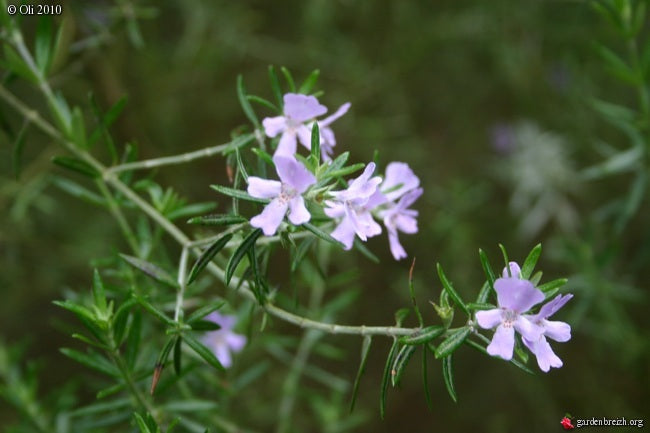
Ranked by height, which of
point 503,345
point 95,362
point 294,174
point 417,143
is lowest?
point 417,143

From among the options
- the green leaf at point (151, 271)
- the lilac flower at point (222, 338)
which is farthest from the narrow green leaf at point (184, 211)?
the lilac flower at point (222, 338)

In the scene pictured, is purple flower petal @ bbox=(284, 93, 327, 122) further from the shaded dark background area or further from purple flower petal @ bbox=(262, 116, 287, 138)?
the shaded dark background area

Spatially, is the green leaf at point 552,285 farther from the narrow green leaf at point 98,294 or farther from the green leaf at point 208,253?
the narrow green leaf at point 98,294

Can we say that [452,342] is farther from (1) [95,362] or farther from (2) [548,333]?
(1) [95,362]

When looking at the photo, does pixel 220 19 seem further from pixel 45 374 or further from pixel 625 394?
pixel 625 394

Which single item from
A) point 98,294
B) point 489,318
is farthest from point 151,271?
point 489,318

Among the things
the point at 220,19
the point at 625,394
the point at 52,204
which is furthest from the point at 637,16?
the point at 52,204
